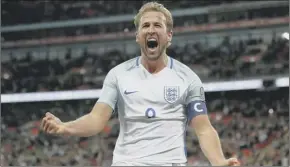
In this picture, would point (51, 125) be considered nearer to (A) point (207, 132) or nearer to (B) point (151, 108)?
(B) point (151, 108)

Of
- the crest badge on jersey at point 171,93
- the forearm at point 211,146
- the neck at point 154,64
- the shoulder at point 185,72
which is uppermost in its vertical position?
the neck at point 154,64

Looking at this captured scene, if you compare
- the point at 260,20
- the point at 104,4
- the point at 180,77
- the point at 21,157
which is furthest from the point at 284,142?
the point at 180,77

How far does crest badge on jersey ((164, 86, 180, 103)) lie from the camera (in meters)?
2.79

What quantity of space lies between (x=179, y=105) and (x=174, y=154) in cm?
27

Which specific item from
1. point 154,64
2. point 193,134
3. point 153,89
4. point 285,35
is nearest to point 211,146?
point 153,89

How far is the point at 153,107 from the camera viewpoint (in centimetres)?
278

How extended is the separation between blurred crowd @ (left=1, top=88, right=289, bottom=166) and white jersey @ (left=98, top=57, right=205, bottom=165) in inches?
463

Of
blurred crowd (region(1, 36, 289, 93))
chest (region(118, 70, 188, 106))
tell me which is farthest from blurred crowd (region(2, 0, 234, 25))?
chest (region(118, 70, 188, 106))

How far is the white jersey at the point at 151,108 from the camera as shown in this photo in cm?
270

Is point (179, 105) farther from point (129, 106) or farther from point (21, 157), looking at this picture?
point (21, 157)

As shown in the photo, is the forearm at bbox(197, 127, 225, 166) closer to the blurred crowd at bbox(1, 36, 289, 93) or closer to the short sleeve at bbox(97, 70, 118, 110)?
the short sleeve at bbox(97, 70, 118, 110)

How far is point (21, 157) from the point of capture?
690 inches

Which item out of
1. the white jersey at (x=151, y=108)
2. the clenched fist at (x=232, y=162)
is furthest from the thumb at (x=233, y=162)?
the white jersey at (x=151, y=108)

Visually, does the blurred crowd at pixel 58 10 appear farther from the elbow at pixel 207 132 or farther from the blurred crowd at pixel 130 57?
the elbow at pixel 207 132
